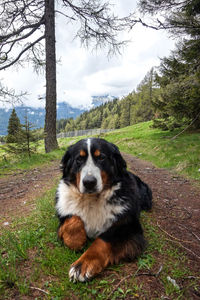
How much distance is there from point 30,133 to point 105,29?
692 cm

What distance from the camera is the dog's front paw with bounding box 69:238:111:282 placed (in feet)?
5.27

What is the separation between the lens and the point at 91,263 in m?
1.68

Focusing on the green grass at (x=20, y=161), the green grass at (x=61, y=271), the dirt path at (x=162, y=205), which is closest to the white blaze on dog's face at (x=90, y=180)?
the green grass at (x=61, y=271)

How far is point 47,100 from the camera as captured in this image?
Answer: 9539 mm

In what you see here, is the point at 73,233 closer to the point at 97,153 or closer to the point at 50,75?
the point at 97,153

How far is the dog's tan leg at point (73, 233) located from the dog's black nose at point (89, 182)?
451 mm

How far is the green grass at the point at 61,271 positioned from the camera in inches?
58.1

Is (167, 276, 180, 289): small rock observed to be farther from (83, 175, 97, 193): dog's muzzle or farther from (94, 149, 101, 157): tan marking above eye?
(94, 149, 101, 157): tan marking above eye

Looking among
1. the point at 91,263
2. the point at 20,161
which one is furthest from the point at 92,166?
the point at 20,161

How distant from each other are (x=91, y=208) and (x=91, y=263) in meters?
0.73

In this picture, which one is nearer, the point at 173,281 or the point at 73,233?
the point at 173,281

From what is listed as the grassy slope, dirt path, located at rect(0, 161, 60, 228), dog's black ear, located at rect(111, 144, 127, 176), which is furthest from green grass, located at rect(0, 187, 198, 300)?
dog's black ear, located at rect(111, 144, 127, 176)

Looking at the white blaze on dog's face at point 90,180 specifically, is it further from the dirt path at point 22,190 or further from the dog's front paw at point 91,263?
the dirt path at point 22,190

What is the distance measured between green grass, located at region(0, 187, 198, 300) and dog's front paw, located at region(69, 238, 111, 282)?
6 cm
